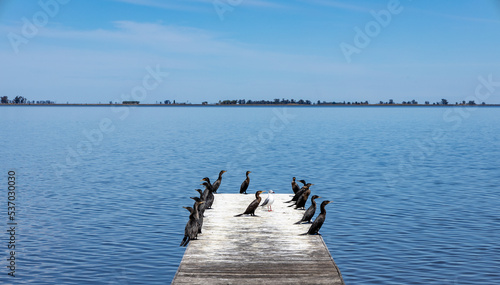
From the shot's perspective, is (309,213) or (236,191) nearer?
(309,213)

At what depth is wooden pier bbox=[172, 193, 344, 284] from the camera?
14.8m

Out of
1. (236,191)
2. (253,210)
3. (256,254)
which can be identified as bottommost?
(236,191)

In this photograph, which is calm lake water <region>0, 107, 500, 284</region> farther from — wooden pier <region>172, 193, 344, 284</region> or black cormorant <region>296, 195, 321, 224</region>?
wooden pier <region>172, 193, 344, 284</region>

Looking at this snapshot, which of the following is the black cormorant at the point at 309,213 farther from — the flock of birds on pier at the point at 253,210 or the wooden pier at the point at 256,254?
the wooden pier at the point at 256,254

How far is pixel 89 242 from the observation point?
23.8 metres

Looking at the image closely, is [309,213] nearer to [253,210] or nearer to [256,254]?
[253,210]

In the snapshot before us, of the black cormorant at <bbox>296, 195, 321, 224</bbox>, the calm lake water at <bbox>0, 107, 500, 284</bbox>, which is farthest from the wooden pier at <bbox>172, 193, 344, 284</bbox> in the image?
the calm lake water at <bbox>0, 107, 500, 284</bbox>

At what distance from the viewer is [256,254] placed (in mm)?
16969

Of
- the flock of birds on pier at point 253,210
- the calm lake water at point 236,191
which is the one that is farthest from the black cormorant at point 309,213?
the calm lake water at point 236,191

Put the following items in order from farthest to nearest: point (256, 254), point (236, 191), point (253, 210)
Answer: point (236, 191) < point (253, 210) < point (256, 254)

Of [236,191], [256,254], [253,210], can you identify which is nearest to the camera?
[256,254]

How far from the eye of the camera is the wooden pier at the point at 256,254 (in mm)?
14750

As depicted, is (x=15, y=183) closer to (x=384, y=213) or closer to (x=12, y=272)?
(x=12, y=272)

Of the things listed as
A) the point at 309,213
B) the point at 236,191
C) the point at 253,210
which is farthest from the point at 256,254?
the point at 236,191
